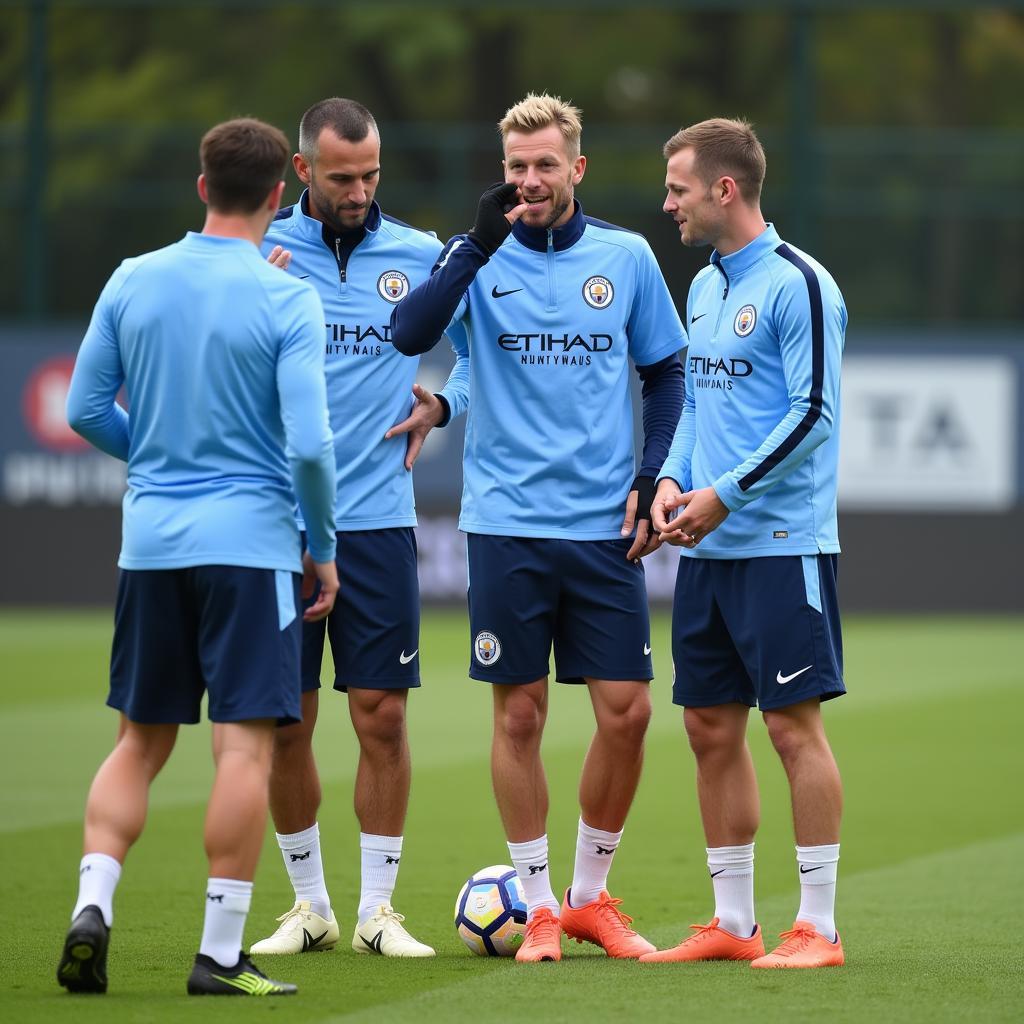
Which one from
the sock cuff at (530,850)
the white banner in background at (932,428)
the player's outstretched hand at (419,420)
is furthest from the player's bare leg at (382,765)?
the white banner in background at (932,428)

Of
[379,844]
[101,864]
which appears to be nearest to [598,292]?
[379,844]

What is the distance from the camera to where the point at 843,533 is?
59.7 feet

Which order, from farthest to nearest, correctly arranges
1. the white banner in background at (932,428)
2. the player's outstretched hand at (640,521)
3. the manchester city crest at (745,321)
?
the white banner in background at (932,428)
the player's outstretched hand at (640,521)
the manchester city crest at (745,321)

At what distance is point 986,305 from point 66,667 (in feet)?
35.5

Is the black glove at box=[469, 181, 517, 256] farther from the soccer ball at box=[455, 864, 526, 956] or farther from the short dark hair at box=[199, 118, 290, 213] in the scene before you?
the soccer ball at box=[455, 864, 526, 956]

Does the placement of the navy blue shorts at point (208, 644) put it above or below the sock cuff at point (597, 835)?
above

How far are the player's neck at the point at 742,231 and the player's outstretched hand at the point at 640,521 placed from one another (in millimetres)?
788

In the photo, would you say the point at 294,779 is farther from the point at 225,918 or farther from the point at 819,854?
the point at 819,854

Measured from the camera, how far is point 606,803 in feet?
19.0

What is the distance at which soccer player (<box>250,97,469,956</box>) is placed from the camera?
5.80 m

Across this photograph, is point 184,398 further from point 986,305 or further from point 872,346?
point 986,305

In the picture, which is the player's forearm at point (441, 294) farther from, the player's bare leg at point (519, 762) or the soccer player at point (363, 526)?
the player's bare leg at point (519, 762)

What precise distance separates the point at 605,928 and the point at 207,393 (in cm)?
210

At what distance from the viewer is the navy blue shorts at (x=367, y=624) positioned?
5820 millimetres
